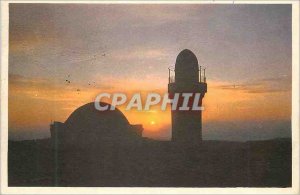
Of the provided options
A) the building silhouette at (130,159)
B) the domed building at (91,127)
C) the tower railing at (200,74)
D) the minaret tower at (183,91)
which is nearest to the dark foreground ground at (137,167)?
the building silhouette at (130,159)

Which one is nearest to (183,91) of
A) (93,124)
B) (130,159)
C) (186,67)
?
(186,67)

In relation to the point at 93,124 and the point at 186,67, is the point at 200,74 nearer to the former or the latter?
the point at 186,67

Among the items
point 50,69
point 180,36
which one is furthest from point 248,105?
point 50,69

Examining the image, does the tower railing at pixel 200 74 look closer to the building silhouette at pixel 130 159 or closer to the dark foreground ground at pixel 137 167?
the building silhouette at pixel 130 159

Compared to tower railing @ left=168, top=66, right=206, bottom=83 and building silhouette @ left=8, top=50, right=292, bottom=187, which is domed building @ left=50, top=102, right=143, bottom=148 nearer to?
building silhouette @ left=8, top=50, right=292, bottom=187

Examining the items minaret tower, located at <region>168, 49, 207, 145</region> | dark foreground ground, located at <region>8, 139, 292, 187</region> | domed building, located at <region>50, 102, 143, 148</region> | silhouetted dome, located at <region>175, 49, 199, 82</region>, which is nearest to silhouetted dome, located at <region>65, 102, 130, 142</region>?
domed building, located at <region>50, 102, 143, 148</region>

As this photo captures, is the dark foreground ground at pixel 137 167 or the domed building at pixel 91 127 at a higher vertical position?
the domed building at pixel 91 127
